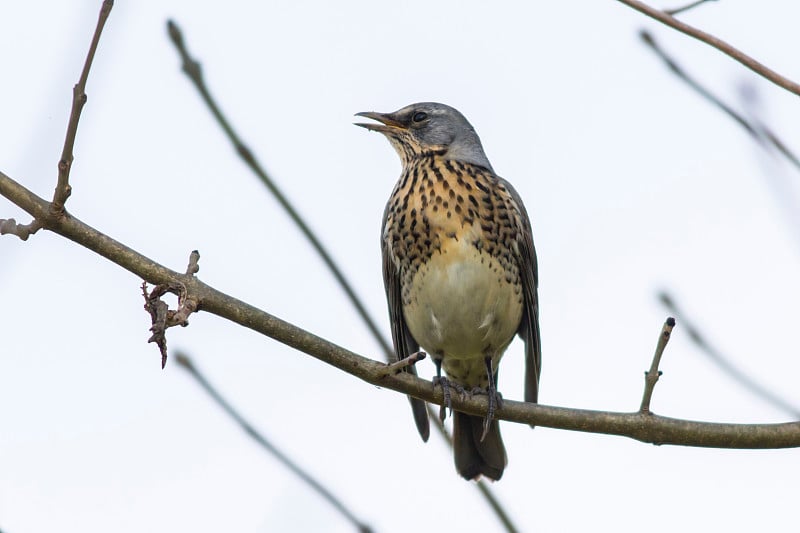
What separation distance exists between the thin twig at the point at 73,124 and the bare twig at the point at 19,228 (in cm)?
8

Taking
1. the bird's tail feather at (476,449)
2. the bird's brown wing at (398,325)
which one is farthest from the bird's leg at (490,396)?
the bird's brown wing at (398,325)

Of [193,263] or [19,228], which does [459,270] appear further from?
[19,228]

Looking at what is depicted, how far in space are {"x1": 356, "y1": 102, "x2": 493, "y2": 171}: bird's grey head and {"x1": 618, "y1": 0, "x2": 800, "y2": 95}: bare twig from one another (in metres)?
4.45

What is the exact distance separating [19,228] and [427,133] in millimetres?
4664

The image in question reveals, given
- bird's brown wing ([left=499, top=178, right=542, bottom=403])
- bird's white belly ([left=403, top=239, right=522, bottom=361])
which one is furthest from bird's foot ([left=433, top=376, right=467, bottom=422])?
bird's brown wing ([left=499, top=178, right=542, bottom=403])

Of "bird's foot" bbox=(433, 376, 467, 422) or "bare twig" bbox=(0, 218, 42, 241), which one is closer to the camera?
"bare twig" bbox=(0, 218, 42, 241)

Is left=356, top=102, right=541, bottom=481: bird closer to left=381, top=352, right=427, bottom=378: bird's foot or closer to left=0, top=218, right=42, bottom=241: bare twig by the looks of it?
left=381, top=352, right=427, bottom=378: bird's foot

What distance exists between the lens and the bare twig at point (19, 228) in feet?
11.8

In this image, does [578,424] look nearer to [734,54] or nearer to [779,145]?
[779,145]

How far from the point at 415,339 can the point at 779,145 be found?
14.2 ft

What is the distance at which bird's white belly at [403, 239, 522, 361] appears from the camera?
695 cm

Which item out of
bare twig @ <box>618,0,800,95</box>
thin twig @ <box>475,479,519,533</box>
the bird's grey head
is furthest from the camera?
the bird's grey head

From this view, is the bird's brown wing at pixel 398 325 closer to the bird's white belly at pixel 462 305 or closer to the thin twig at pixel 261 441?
the bird's white belly at pixel 462 305

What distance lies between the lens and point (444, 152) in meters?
7.81
